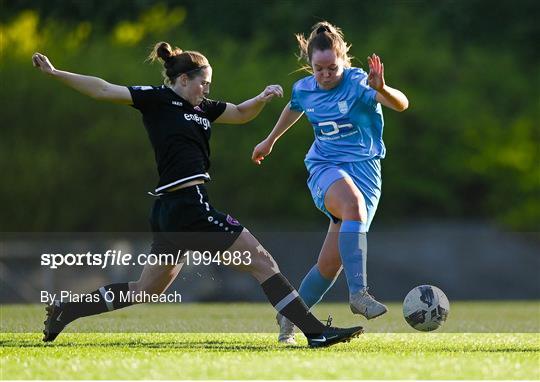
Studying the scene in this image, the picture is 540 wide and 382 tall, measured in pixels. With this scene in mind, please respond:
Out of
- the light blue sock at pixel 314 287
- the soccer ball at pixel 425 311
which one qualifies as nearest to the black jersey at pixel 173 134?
the light blue sock at pixel 314 287

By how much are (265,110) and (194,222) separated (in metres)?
23.5

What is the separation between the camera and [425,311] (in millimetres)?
7172

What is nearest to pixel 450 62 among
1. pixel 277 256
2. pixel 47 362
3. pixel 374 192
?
pixel 277 256

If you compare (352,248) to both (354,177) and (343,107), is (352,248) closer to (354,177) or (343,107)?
(354,177)

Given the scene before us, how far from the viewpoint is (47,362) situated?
5719 millimetres

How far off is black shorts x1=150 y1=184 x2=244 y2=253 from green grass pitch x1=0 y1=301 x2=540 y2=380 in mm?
636

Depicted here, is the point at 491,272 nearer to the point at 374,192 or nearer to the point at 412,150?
the point at 412,150

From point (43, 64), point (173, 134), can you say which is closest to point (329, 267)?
point (173, 134)

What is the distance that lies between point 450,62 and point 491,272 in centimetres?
643

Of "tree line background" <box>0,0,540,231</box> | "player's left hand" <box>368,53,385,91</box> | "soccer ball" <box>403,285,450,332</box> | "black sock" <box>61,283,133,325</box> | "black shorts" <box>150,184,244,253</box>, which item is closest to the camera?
"black shorts" <box>150,184,244,253</box>

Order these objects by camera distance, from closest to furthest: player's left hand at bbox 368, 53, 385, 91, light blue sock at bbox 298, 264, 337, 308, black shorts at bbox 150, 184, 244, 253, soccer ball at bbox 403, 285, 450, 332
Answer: black shorts at bbox 150, 184, 244, 253 < player's left hand at bbox 368, 53, 385, 91 < soccer ball at bbox 403, 285, 450, 332 < light blue sock at bbox 298, 264, 337, 308

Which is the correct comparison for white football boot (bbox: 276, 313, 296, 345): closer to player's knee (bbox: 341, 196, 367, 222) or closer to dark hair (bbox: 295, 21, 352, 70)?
player's knee (bbox: 341, 196, 367, 222)

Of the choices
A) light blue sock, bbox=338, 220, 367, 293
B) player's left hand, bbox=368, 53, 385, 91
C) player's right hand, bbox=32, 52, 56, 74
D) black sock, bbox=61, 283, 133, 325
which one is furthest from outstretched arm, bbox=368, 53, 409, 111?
black sock, bbox=61, 283, 133, 325

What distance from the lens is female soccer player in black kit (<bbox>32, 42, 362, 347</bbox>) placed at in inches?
260
